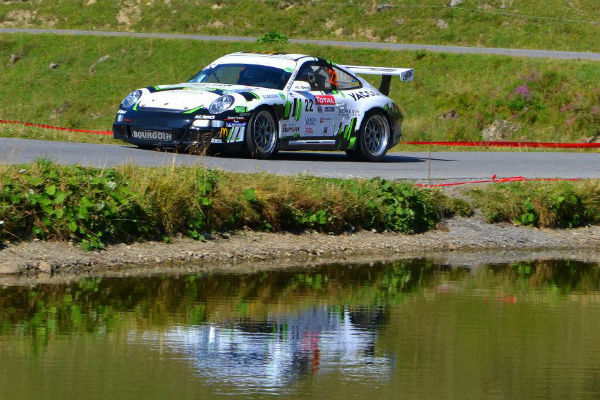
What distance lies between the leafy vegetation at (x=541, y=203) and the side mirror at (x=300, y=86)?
12.5 ft

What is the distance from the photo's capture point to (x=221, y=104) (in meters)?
17.0

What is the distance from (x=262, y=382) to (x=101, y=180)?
534 cm

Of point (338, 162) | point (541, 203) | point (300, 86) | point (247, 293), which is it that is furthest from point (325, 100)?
point (247, 293)

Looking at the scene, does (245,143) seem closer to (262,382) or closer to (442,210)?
(442,210)

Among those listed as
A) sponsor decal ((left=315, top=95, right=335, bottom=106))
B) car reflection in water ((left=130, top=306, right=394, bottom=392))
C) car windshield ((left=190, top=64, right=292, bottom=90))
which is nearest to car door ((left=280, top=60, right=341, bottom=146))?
sponsor decal ((left=315, top=95, right=335, bottom=106))

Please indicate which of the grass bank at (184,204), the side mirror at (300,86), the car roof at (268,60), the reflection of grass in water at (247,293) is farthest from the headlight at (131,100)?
the reflection of grass in water at (247,293)

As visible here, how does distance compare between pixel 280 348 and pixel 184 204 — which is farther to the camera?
pixel 184 204

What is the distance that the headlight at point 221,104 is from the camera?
16.9m

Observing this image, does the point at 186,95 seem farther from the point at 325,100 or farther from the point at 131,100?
the point at 325,100

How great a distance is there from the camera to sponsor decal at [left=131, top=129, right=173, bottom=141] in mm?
17141

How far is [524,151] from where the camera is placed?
79.7 feet

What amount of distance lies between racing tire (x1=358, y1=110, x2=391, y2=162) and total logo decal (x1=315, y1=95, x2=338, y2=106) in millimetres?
747

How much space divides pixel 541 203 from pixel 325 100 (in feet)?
14.6

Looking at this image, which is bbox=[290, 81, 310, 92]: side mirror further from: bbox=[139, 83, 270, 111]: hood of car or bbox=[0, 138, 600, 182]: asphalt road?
bbox=[0, 138, 600, 182]: asphalt road
